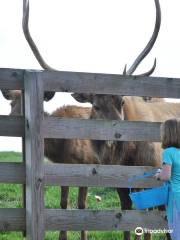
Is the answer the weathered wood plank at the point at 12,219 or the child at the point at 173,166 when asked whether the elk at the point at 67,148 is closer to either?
the weathered wood plank at the point at 12,219

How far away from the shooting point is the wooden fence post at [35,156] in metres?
5.45

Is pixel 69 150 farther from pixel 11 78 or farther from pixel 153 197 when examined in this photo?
pixel 153 197

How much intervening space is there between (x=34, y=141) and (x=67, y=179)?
0.49 m

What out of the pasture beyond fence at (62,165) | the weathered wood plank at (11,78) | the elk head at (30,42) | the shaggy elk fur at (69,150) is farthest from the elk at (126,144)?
the weathered wood plank at (11,78)

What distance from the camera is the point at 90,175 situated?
220 inches

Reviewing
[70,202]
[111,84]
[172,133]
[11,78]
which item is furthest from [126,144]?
[70,202]

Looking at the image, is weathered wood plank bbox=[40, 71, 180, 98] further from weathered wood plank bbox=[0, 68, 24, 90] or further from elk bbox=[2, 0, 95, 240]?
elk bbox=[2, 0, 95, 240]

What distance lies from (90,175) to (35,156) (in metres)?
0.56

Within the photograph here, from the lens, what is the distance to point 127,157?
25.2ft

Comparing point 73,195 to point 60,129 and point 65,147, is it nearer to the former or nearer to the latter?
point 65,147

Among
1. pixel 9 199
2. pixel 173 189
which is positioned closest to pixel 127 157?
pixel 173 189

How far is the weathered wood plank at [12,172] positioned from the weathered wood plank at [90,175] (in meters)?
0.24

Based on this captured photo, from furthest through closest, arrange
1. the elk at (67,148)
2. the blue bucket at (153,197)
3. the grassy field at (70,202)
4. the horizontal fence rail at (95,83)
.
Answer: the elk at (67,148) < the grassy field at (70,202) < the horizontal fence rail at (95,83) < the blue bucket at (153,197)

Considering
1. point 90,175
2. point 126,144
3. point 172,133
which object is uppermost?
point 172,133
